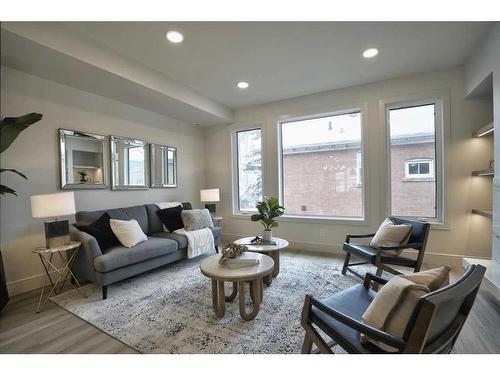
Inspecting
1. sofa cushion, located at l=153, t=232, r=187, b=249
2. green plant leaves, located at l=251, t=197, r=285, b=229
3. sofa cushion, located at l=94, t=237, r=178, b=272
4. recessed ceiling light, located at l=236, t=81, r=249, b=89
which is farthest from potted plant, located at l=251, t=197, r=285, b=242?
recessed ceiling light, located at l=236, t=81, r=249, b=89

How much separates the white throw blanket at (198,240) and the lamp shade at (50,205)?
146 cm

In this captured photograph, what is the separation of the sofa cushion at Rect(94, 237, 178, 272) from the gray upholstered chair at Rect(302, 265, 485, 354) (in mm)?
2081

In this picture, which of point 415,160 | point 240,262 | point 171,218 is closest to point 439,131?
point 415,160

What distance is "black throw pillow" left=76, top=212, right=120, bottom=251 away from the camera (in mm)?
2699

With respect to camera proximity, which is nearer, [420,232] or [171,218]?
[420,232]

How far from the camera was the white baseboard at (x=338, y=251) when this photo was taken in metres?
3.24

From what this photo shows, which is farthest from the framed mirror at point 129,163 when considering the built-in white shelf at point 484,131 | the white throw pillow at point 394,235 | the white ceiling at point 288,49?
the built-in white shelf at point 484,131

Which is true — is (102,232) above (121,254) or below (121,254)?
above

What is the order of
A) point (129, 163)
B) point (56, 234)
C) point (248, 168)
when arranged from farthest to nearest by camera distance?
point (248, 168)
point (129, 163)
point (56, 234)

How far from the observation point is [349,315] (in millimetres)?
1419

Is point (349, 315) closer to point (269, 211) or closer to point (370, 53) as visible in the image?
point (269, 211)

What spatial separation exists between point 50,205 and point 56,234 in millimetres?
329
